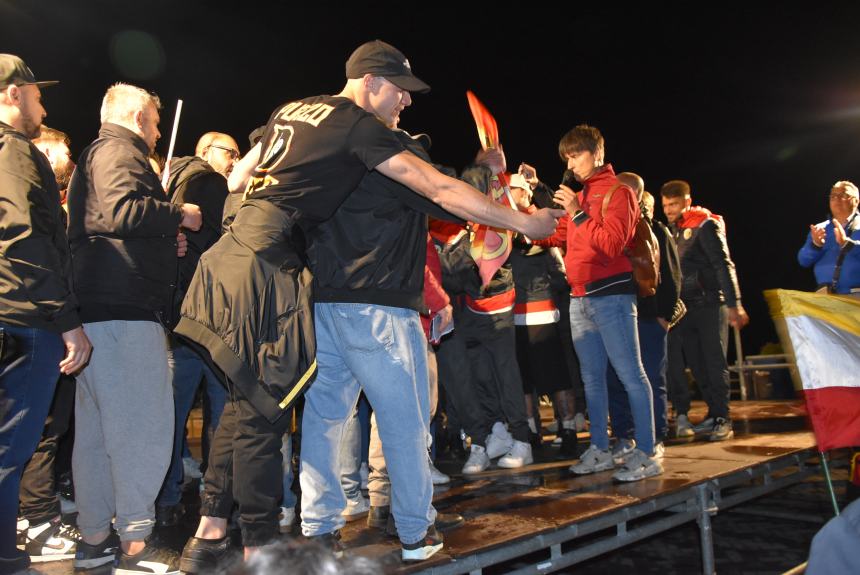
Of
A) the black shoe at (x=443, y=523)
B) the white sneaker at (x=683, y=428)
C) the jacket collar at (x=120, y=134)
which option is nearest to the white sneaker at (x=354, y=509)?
the black shoe at (x=443, y=523)

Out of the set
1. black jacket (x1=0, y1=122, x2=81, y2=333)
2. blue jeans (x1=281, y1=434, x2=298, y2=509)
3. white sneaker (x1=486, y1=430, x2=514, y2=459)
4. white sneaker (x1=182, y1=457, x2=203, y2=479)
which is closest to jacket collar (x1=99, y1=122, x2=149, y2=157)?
black jacket (x1=0, y1=122, x2=81, y2=333)

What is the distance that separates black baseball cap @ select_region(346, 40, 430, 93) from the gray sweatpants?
57.5 inches

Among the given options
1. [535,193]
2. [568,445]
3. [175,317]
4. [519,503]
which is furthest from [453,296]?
[175,317]

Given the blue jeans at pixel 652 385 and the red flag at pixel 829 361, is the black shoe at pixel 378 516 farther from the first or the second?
the blue jeans at pixel 652 385

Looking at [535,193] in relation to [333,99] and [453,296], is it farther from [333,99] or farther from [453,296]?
[333,99]

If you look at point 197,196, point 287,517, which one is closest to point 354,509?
point 287,517

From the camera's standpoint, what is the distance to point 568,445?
5910 millimetres

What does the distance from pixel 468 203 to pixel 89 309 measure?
5.59 feet

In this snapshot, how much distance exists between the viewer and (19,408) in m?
2.61

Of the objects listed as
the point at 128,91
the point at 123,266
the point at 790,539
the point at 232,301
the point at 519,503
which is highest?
the point at 128,91

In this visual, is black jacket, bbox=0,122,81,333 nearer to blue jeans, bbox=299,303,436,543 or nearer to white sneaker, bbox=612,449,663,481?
blue jeans, bbox=299,303,436,543

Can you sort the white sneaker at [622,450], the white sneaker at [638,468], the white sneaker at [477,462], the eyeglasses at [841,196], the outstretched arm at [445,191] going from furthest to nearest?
the eyeglasses at [841,196]
the white sneaker at [477,462]
the white sneaker at [622,450]
the white sneaker at [638,468]
the outstretched arm at [445,191]

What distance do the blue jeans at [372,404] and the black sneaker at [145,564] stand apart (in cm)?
58

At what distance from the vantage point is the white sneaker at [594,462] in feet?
15.1
